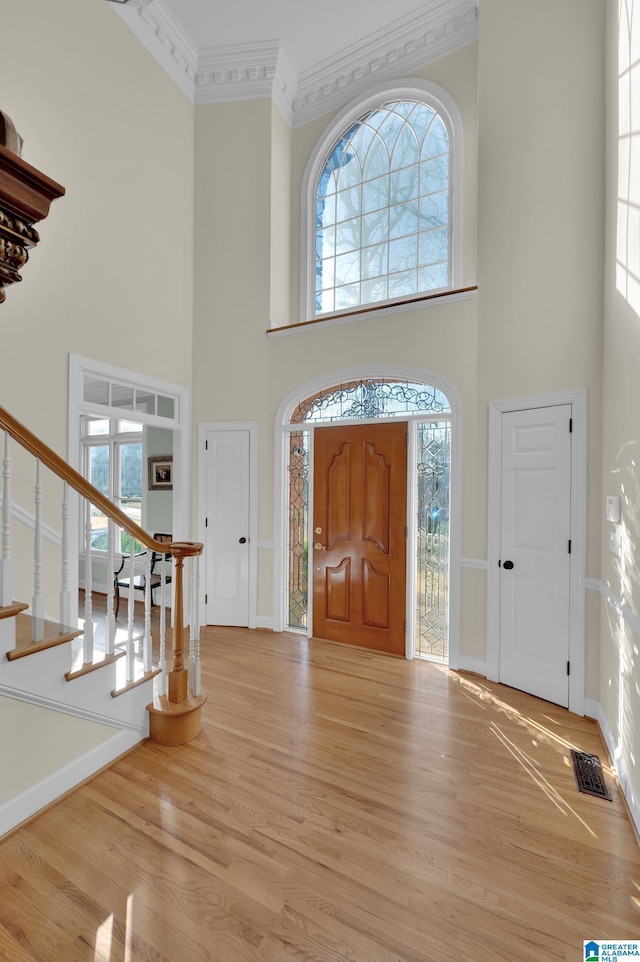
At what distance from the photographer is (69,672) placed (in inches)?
78.6

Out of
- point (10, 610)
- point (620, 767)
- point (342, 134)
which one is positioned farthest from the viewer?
point (342, 134)

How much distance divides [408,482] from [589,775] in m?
2.18

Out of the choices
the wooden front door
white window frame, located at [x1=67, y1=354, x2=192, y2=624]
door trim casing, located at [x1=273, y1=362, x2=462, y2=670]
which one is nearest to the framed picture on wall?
white window frame, located at [x1=67, y1=354, x2=192, y2=624]

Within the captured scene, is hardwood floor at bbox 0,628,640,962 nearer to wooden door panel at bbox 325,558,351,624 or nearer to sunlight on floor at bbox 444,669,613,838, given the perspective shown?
sunlight on floor at bbox 444,669,613,838

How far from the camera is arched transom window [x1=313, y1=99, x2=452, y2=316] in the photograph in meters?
3.96

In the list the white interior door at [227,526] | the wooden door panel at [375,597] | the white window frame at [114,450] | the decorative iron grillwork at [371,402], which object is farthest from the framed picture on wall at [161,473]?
the wooden door panel at [375,597]

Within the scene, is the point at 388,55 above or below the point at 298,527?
above

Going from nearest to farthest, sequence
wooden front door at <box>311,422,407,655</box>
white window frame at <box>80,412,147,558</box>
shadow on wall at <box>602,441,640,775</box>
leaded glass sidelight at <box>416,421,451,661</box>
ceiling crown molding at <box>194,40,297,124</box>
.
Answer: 1. shadow on wall at <box>602,441,640,775</box>
2. leaded glass sidelight at <box>416,421,451,661</box>
3. wooden front door at <box>311,422,407,655</box>
4. ceiling crown molding at <box>194,40,297,124</box>
5. white window frame at <box>80,412,147,558</box>

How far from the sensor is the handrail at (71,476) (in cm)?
178

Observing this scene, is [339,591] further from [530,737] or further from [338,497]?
[530,737]

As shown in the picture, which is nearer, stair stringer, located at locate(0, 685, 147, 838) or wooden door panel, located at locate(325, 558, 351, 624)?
stair stringer, located at locate(0, 685, 147, 838)

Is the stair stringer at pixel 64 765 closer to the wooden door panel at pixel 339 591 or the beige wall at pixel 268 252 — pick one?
the beige wall at pixel 268 252

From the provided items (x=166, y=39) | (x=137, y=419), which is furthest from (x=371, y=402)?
(x=166, y=39)

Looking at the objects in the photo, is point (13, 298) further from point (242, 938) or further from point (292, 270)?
point (242, 938)
